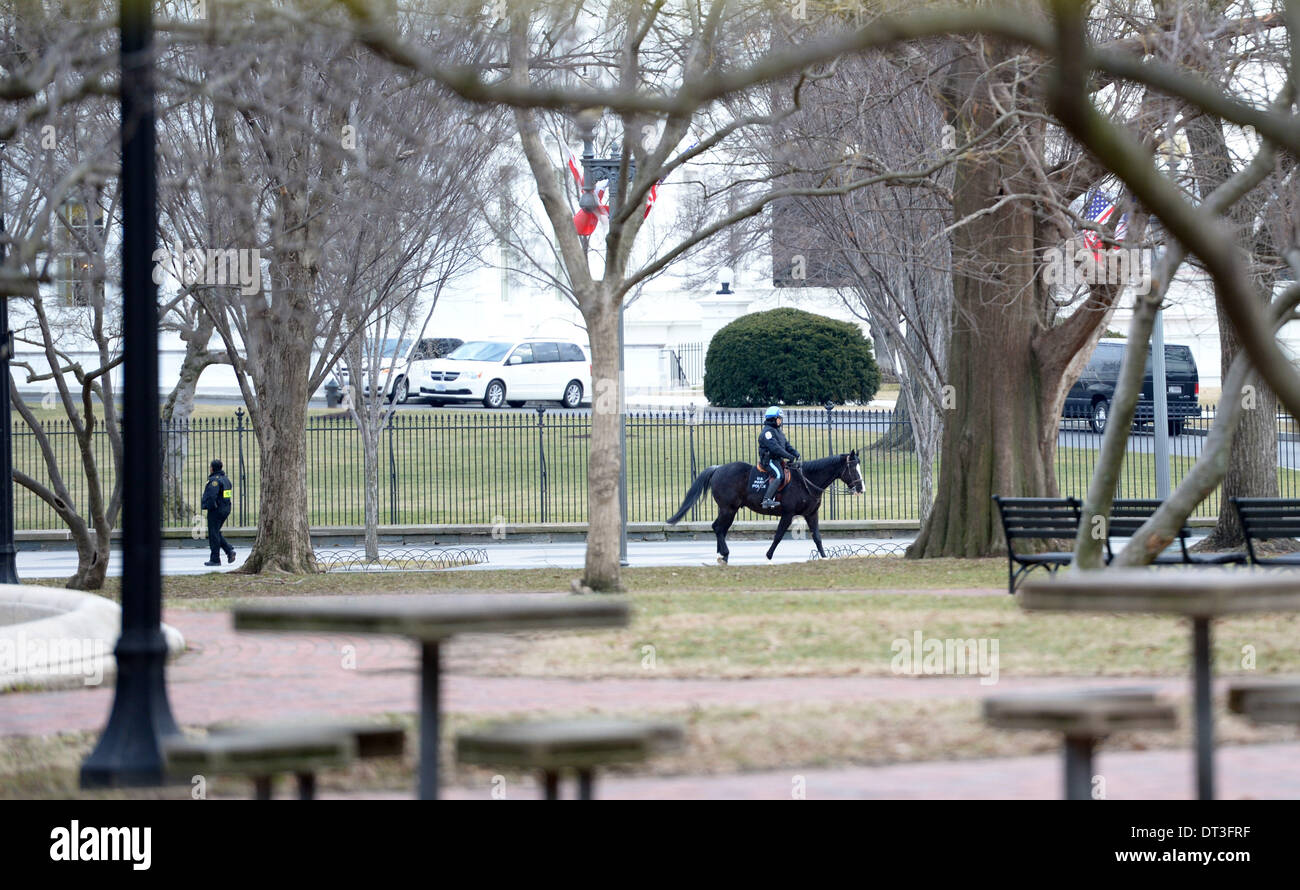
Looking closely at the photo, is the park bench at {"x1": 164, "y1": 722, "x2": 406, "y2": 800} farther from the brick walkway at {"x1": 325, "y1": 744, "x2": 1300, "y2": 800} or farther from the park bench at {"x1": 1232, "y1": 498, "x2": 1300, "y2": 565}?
the park bench at {"x1": 1232, "y1": 498, "x2": 1300, "y2": 565}

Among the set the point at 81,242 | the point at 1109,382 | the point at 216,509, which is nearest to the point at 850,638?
the point at 81,242

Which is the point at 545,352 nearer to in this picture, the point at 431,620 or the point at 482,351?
the point at 482,351

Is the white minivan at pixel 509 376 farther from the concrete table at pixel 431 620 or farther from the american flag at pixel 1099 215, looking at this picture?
the concrete table at pixel 431 620

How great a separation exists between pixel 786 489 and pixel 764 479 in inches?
13.4

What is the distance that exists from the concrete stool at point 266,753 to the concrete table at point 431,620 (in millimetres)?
283

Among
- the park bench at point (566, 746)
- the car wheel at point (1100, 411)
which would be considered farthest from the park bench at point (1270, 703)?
the car wheel at point (1100, 411)

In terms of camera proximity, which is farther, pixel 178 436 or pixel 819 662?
pixel 178 436

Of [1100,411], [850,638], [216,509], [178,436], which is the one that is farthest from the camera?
[1100,411]

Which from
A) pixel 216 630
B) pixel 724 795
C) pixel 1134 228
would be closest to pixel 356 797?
pixel 724 795

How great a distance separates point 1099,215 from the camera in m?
17.4

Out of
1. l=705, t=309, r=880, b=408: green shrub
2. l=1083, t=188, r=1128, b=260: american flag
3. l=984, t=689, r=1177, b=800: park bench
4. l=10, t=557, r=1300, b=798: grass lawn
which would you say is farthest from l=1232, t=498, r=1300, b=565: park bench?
l=705, t=309, r=880, b=408: green shrub

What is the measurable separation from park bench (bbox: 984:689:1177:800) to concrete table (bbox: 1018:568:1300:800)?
309mm

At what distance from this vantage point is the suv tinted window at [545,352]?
132ft

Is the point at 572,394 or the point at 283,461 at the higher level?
the point at 572,394
